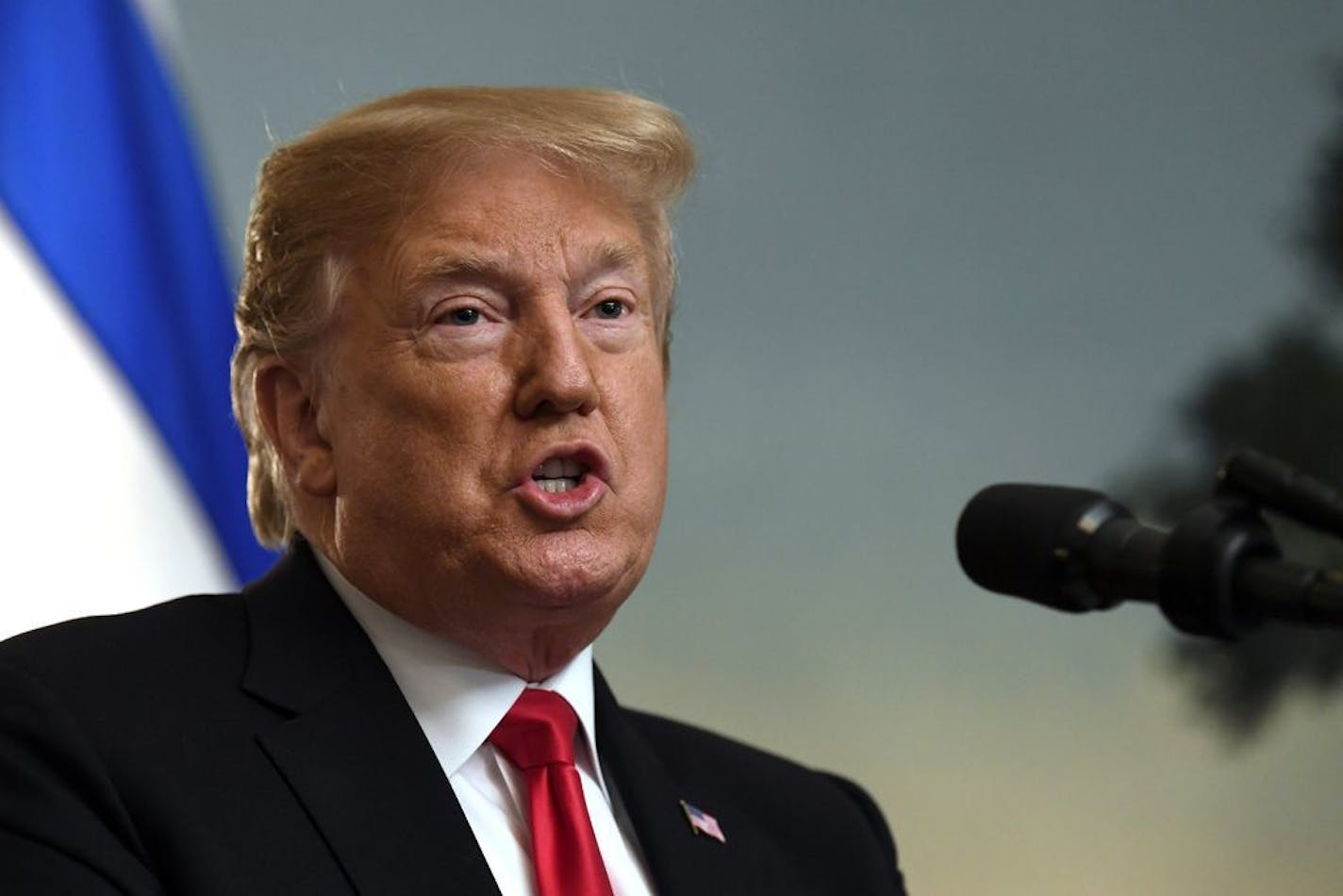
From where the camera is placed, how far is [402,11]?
3885mm

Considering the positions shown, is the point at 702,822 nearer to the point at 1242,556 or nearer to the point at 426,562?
the point at 426,562

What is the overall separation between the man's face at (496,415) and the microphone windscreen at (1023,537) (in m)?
0.73

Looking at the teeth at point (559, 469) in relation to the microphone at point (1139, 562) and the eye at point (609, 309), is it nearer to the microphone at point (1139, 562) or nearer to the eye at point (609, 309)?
the eye at point (609, 309)

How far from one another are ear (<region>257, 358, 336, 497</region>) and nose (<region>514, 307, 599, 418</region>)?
30cm

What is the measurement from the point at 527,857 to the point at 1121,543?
1.01 meters

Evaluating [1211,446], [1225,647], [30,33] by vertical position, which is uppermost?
[30,33]

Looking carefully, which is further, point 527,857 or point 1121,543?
point 527,857

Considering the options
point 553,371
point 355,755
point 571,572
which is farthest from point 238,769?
point 553,371

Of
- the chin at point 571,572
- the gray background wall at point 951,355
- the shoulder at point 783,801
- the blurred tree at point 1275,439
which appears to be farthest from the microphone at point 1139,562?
the blurred tree at point 1275,439

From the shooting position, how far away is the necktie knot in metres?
2.43

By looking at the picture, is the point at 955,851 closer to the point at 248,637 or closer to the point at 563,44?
the point at 563,44

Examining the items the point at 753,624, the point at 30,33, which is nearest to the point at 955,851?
the point at 753,624

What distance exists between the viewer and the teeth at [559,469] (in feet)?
7.77

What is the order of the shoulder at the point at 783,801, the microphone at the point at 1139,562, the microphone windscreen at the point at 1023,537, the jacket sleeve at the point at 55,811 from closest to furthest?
the microphone at the point at 1139,562, the microphone windscreen at the point at 1023,537, the jacket sleeve at the point at 55,811, the shoulder at the point at 783,801
